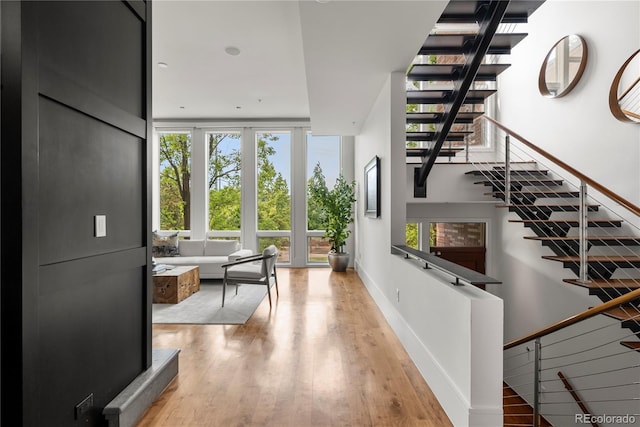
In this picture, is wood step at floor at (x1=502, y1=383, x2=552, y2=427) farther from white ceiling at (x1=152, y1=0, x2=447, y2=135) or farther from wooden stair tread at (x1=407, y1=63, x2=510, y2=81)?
white ceiling at (x1=152, y1=0, x2=447, y2=135)

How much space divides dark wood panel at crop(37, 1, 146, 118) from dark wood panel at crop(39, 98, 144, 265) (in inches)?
7.6

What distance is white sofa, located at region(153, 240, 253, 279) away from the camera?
19.4 ft

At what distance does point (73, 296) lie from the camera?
1599 millimetres

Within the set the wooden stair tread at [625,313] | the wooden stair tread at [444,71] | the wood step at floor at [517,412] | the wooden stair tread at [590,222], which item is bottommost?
the wood step at floor at [517,412]

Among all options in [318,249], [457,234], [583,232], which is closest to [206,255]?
[318,249]

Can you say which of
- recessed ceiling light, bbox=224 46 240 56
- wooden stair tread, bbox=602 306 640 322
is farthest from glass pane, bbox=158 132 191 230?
wooden stair tread, bbox=602 306 640 322

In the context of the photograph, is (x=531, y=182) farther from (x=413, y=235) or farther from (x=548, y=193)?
(x=413, y=235)

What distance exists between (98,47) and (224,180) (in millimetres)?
6014

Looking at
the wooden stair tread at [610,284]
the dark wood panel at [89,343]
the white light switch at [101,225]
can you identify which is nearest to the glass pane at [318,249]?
the wooden stair tread at [610,284]

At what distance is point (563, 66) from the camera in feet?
14.6

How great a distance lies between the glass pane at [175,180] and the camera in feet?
25.2

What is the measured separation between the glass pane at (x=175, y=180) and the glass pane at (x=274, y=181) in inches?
63.7

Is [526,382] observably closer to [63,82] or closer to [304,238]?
[304,238]

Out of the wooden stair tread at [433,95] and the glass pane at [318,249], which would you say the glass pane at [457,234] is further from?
the wooden stair tread at [433,95]
